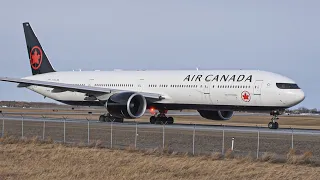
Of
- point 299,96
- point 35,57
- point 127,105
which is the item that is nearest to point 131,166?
point 299,96

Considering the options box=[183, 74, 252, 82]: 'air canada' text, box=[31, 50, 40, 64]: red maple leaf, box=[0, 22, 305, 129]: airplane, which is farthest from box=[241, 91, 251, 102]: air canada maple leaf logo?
box=[31, 50, 40, 64]: red maple leaf

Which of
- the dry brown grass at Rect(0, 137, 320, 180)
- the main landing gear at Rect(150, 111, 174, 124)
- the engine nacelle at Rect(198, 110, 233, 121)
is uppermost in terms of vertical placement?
the engine nacelle at Rect(198, 110, 233, 121)

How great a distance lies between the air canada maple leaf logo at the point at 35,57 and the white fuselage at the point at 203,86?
558 centimetres

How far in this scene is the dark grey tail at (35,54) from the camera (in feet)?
191

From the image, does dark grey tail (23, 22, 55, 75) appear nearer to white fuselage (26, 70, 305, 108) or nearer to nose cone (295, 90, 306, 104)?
white fuselage (26, 70, 305, 108)

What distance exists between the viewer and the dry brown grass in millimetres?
20250

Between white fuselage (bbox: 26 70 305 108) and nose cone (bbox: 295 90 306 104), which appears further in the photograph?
white fuselage (bbox: 26 70 305 108)

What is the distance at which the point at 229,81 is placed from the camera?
42.8 meters

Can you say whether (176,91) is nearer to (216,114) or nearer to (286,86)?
(216,114)

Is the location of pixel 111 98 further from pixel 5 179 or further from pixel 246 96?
pixel 5 179

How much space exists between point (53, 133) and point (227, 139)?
11.6m

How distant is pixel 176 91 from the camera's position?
45.8 m

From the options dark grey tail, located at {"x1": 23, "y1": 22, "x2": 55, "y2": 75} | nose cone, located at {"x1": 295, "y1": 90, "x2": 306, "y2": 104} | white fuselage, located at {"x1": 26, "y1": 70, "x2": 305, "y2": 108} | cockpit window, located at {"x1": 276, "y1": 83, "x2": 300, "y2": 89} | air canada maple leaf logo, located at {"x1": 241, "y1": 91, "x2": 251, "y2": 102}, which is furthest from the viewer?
dark grey tail, located at {"x1": 23, "y1": 22, "x2": 55, "y2": 75}

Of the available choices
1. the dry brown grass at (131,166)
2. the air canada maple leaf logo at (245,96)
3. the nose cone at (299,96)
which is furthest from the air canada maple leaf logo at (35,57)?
the dry brown grass at (131,166)
